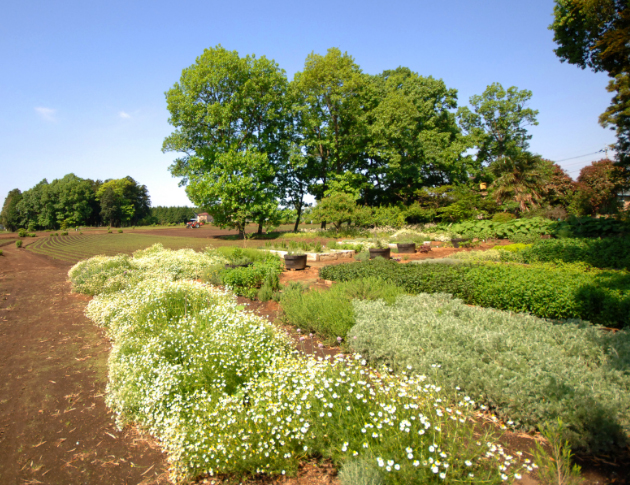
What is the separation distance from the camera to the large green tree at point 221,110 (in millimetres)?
25328

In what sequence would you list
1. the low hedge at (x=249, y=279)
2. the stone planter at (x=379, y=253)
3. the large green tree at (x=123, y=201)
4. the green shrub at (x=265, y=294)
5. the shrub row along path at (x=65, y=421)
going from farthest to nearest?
the large green tree at (x=123, y=201) → the stone planter at (x=379, y=253) → the low hedge at (x=249, y=279) → the green shrub at (x=265, y=294) → the shrub row along path at (x=65, y=421)

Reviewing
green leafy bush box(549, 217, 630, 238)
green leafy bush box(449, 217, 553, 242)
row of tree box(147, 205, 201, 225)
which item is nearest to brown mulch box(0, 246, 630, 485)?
green leafy bush box(449, 217, 553, 242)

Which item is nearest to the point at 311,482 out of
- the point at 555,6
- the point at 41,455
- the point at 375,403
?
the point at 375,403

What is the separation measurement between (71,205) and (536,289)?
7661cm

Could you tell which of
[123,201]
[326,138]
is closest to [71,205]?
[123,201]

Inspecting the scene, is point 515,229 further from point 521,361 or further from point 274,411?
point 274,411

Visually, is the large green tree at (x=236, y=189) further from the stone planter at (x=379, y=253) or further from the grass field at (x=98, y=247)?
the stone planter at (x=379, y=253)

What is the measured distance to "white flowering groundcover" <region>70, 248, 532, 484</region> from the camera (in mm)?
2137

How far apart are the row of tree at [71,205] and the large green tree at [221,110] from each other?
48.3m

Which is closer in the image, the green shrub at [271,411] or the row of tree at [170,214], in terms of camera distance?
the green shrub at [271,411]

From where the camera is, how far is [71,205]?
211 ft

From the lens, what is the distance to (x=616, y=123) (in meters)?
13.4

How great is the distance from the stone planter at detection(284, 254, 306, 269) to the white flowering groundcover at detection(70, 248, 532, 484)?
566 cm

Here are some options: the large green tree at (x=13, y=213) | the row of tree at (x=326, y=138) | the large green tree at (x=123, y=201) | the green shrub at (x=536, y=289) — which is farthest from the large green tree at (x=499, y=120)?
the large green tree at (x=13, y=213)
